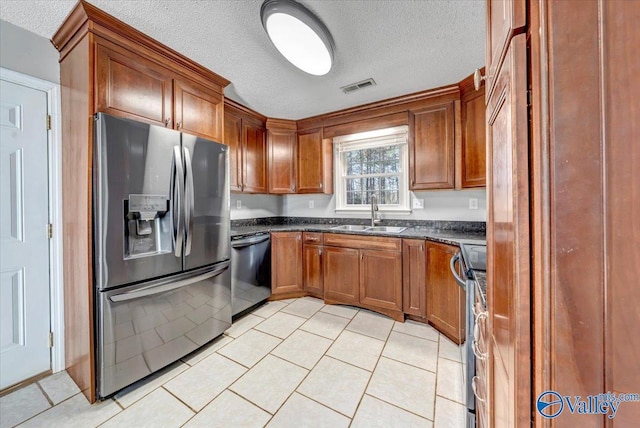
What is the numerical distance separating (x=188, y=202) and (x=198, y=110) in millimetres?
873

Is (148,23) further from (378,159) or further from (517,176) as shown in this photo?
(378,159)

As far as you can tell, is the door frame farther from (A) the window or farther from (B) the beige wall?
(A) the window

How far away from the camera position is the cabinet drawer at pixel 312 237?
2.91m

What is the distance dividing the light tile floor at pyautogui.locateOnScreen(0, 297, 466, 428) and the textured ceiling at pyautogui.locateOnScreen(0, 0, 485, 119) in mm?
2325

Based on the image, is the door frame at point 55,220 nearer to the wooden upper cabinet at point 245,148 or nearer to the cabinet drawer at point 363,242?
the wooden upper cabinet at point 245,148

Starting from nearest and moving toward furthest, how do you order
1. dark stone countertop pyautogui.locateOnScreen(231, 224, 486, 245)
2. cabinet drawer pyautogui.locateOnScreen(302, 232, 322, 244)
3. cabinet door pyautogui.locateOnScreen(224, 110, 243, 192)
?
dark stone countertop pyautogui.locateOnScreen(231, 224, 486, 245)
cabinet door pyautogui.locateOnScreen(224, 110, 243, 192)
cabinet drawer pyautogui.locateOnScreen(302, 232, 322, 244)

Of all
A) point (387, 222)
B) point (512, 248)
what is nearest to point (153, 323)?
point (512, 248)

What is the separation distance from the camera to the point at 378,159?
10.7ft

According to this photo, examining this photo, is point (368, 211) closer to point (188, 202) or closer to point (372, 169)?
point (372, 169)

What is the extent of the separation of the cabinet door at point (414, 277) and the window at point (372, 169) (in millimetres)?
773

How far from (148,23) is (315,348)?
2.60 metres

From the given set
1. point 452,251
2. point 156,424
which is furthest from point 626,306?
point 156,424

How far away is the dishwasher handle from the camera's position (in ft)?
7.98

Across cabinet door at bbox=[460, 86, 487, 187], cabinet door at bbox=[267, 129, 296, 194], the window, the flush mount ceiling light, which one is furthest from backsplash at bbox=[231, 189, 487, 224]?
the flush mount ceiling light
